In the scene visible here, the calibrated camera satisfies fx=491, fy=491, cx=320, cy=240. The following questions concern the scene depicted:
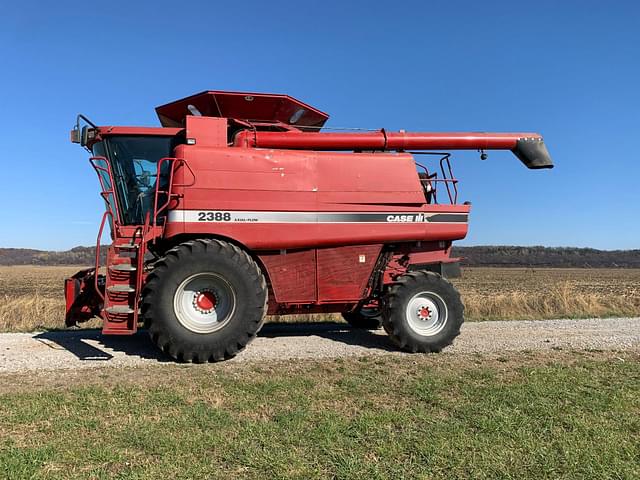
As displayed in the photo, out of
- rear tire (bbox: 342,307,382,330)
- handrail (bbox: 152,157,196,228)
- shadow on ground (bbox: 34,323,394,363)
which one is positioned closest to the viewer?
handrail (bbox: 152,157,196,228)

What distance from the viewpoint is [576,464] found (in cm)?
318

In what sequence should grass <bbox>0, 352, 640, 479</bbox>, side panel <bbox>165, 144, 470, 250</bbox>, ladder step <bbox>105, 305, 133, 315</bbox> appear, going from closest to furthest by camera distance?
grass <bbox>0, 352, 640, 479</bbox> → ladder step <bbox>105, 305, 133, 315</bbox> → side panel <bbox>165, 144, 470, 250</bbox>

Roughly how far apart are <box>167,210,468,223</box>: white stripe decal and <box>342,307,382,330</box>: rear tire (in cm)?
227

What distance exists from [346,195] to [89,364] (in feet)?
13.5

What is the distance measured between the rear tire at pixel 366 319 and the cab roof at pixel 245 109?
3.47 m

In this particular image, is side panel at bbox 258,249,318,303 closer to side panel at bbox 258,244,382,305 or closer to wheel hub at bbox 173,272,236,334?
side panel at bbox 258,244,382,305

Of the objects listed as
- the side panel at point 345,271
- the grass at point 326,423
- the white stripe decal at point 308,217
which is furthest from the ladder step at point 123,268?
the side panel at point 345,271

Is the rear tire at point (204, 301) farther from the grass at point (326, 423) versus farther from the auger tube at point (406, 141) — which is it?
the auger tube at point (406, 141)

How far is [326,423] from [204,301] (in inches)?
127

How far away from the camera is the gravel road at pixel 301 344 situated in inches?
253

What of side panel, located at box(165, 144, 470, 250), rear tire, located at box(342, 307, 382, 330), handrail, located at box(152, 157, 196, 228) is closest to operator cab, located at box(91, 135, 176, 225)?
handrail, located at box(152, 157, 196, 228)

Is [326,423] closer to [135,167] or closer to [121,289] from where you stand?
[121,289]

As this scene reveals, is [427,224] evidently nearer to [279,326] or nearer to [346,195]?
[346,195]

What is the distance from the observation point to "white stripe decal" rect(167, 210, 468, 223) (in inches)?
261
